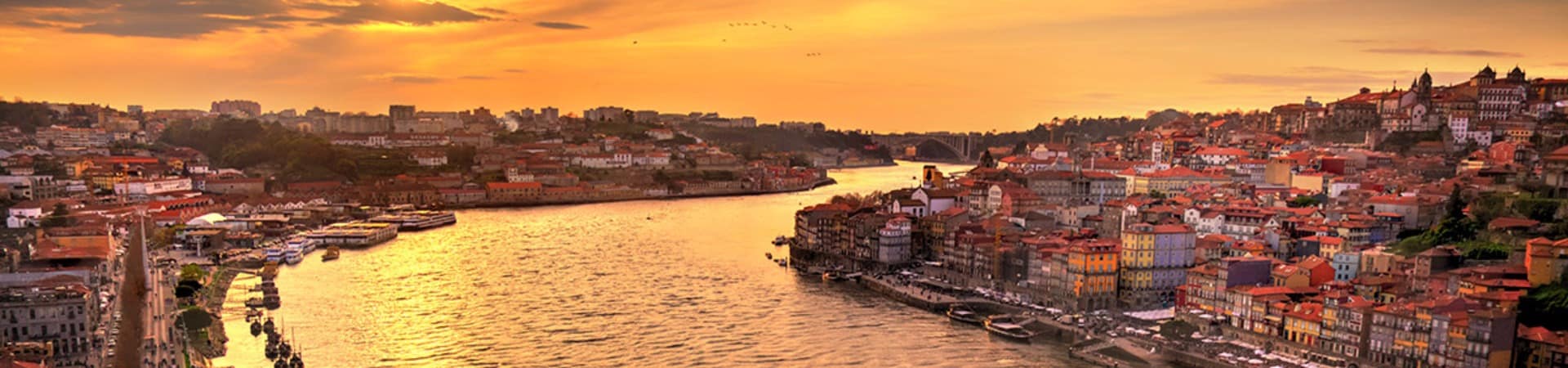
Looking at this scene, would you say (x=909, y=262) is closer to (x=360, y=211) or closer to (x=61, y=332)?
(x=61, y=332)

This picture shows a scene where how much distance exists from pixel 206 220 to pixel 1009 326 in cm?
1563

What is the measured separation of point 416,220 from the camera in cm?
2355

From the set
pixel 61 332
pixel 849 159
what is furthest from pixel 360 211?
pixel 849 159

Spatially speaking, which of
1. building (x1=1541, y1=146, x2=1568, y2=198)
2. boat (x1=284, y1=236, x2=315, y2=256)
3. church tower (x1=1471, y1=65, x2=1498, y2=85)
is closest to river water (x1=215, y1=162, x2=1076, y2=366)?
boat (x1=284, y1=236, x2=315, y2=256)

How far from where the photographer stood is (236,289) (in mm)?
14398

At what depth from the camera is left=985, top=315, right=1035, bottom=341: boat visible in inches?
470

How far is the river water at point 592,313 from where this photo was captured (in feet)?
35.6

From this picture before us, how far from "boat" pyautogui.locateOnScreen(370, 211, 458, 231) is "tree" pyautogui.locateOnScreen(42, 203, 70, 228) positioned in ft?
18.5

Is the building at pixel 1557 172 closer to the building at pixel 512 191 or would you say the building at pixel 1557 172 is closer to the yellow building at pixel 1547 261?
the yellow building at pixel 1547 261

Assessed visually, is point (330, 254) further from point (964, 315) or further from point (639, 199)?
point (639, 199)

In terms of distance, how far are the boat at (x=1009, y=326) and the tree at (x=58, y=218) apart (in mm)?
14296

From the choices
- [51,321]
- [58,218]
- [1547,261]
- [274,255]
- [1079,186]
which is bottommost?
[274,255]

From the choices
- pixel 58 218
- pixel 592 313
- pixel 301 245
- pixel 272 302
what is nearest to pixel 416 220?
pixel 301 245

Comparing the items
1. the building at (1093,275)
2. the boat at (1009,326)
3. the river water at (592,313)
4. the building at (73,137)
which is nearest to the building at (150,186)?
the river water at (592,313)
